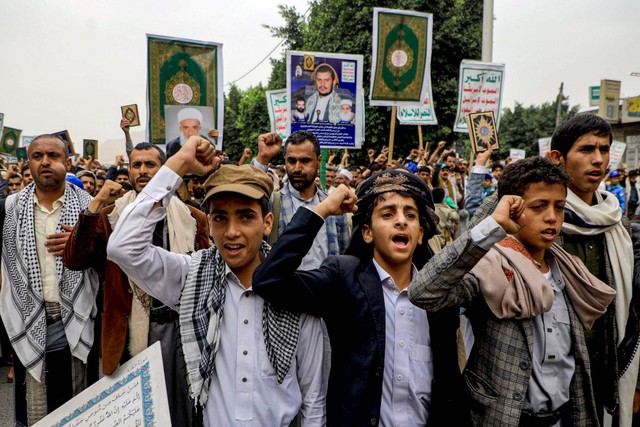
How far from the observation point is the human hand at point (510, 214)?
1.59 m

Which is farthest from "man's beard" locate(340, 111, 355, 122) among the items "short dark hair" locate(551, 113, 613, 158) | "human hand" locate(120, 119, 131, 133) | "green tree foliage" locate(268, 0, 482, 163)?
"green tree foliage" locate(268, 0, 482, 163)

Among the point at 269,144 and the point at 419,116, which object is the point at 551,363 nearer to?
the point at 269,144

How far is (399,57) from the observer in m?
6.10

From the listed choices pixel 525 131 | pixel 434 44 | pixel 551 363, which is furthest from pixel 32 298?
pixel 525 131

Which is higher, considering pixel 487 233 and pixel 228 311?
pixel 487 233

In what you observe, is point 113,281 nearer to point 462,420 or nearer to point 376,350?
point 376,350

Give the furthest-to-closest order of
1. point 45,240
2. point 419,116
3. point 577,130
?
point 419,116 < point 45,240 < point 577,130

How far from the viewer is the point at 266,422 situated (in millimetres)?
1689

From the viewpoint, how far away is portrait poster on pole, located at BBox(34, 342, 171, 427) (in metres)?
1.45

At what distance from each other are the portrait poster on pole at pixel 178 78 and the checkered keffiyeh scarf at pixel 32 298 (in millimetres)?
1706

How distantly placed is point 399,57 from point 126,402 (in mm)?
5524

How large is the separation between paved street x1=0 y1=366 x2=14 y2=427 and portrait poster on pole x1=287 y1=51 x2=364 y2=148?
381 centimetres

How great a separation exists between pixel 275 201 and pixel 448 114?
17.3m

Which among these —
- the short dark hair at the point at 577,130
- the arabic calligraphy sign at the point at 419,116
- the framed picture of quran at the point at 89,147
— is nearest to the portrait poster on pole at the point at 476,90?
the arabic calligraphy sign at the point at 419,116
